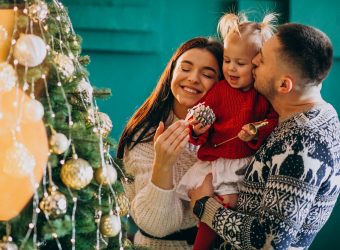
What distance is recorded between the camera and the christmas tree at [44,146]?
104 centimetres

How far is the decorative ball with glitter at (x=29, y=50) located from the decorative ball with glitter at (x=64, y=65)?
2.7 inches

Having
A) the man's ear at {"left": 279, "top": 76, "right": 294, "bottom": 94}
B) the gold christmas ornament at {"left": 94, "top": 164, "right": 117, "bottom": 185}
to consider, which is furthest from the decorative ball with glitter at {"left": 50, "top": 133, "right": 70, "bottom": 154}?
the man's ear at {"left": 279, "top": 76, "right": 294, "bottom": 94}

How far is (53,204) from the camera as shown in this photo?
3.50ft

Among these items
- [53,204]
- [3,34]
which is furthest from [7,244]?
[3,34]

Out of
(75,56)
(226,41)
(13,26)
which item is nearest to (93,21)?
(226,41)

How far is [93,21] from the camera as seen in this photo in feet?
9.86

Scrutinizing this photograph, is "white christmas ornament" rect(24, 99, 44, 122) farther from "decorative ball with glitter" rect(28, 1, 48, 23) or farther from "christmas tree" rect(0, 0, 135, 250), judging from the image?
"decorative ball with glitter" rect(28, 1, 48, 23)

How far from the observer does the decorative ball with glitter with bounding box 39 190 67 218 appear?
3.50 ft

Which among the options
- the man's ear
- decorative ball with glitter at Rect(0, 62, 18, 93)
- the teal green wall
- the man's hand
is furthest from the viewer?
the teal green wall

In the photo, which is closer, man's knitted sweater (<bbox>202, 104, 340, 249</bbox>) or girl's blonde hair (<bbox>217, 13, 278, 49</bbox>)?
man's knitted sweater (<bbox>202, 104, 340, 249</bbox>)

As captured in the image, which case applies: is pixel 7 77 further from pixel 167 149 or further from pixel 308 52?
pixel 308 52

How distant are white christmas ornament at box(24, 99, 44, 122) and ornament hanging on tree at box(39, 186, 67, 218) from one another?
17 centimetres

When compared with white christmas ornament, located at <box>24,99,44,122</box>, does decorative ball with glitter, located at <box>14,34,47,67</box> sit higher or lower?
higher

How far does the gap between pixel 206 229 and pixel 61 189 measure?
24.5 inches
